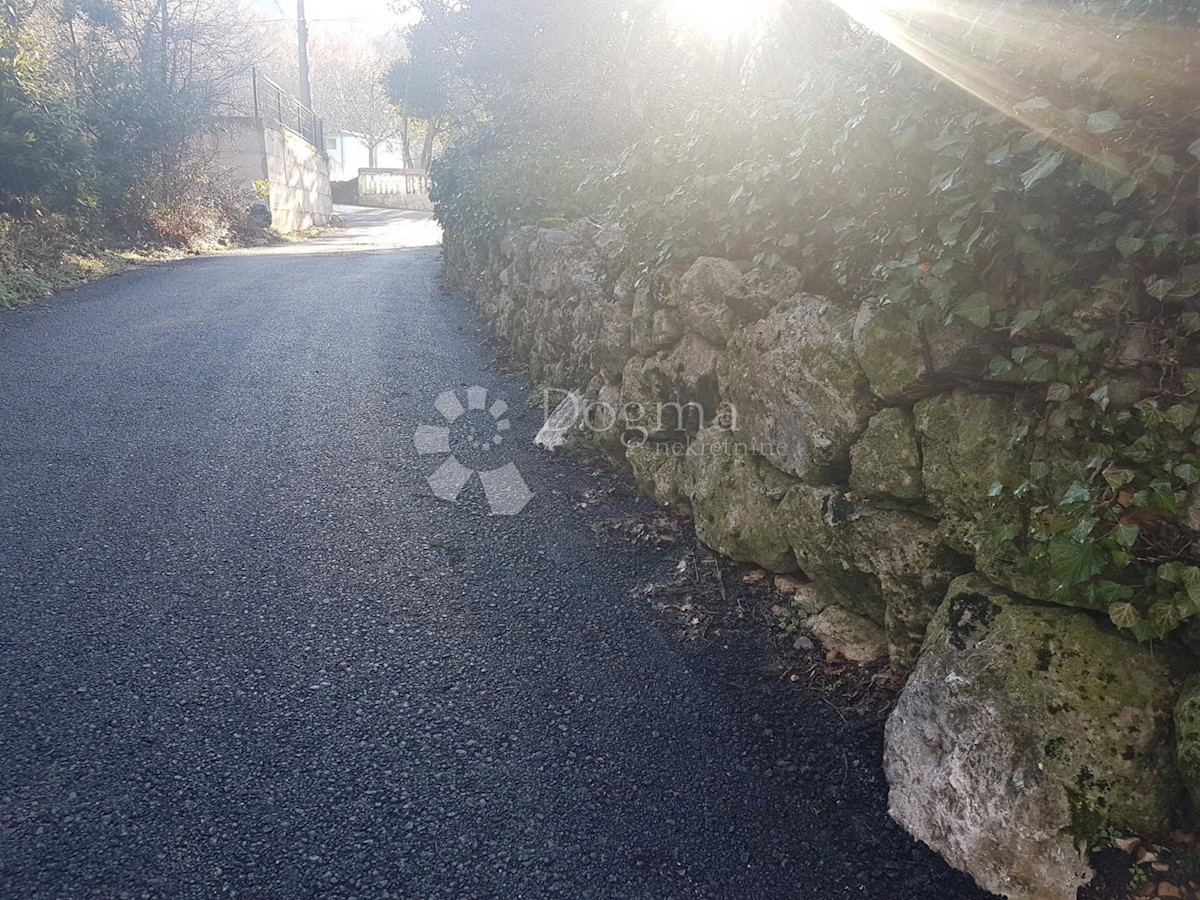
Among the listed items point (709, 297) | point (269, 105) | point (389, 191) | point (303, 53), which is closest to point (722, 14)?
point (709, 297)

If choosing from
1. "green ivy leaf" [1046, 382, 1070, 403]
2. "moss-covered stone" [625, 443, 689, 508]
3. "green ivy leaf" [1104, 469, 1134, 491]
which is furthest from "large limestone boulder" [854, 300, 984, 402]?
"moss-covered stone" [625, 443, 689, 508]

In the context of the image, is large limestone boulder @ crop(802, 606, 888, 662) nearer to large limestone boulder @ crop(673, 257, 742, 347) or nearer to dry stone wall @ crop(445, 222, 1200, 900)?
dry stone wall @ crop(445, 222, 1200, 900)

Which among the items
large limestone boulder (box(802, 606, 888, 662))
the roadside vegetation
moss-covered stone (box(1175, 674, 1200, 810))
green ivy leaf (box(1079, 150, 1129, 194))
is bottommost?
large limestone boulder (box(802, 606, 888, 662))

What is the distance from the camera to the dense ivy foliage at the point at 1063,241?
1737mm

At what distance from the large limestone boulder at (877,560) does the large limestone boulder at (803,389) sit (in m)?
0.14

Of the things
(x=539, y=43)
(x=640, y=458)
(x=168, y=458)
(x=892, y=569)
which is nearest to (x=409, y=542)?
(x=640, y=458)

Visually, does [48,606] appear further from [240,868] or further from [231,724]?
[240,868]

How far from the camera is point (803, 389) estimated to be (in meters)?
Answer: 2.86

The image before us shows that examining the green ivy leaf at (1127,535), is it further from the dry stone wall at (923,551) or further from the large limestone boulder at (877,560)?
the large limestone boulder at (877,560)

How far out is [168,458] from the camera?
4.59 meters

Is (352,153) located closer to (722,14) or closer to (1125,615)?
(722,14)

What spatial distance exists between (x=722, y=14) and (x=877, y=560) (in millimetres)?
5451

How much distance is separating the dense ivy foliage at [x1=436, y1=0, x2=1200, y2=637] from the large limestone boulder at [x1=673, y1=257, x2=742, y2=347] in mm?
679

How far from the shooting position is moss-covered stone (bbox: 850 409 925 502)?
2.43 meters
